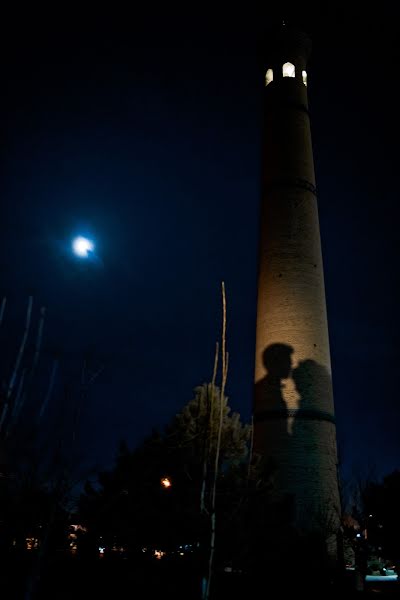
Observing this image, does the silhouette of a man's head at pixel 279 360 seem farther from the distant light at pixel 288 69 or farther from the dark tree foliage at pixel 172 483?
the distant light at pixel 288 69

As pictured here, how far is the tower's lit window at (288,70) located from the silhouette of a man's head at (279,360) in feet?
53.2

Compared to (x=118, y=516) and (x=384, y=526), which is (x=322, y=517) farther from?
(x=384, y=526)

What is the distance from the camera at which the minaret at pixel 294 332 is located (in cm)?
1886

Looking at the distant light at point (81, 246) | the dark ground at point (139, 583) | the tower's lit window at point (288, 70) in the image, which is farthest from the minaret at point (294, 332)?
the distant light at point (81, 246)

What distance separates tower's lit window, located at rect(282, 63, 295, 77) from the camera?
→ 28.5m

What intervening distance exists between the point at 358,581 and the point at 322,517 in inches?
92.2

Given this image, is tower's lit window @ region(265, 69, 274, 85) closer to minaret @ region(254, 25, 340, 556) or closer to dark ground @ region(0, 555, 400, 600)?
minaret @ region(254, 25, 340, 556)

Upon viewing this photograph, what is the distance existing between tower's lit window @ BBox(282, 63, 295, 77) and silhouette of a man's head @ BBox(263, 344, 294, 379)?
16225 millimetres

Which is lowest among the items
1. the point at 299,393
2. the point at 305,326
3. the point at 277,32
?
the point at 299,393

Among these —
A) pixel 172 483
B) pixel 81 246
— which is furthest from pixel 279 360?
pixel 81 246

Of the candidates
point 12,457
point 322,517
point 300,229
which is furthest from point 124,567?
point 300,229

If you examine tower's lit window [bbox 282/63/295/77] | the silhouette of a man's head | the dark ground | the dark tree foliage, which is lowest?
the dark ground

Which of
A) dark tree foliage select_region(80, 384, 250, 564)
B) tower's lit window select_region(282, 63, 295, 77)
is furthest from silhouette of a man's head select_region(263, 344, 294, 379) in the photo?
tower's lit window select_region(282, 63, 295, 77)

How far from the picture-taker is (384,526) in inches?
1046
